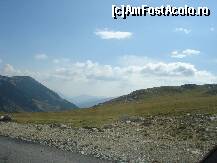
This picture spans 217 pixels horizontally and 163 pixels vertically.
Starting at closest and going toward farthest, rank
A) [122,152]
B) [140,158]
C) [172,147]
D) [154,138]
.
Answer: [140,158] → [122,152] → [172,147] → [154,138]

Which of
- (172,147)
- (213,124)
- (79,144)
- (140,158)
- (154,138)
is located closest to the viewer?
(140,158)

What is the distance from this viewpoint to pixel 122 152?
39.6 meters

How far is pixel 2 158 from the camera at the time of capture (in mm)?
37375

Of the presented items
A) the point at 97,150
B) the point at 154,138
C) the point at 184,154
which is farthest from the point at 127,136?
the point at 184,154

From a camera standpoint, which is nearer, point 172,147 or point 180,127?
point 172,147

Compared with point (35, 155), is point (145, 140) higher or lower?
higher

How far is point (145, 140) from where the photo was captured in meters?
48.7

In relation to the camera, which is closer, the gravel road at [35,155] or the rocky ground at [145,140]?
the gravel road at [35,155]

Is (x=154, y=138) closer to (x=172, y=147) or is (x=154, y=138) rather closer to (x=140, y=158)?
(x=172, y=147)

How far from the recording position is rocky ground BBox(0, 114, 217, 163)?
122 feet

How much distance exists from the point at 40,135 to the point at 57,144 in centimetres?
1048

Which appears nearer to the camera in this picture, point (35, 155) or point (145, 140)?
point (35, 155)

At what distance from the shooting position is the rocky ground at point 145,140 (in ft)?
122

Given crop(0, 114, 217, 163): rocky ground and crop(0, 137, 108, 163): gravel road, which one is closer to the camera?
crop(0, 137, 108, 163): gravel road
